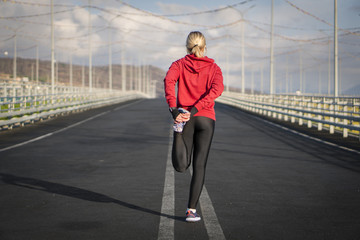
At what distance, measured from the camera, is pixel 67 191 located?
26.0 ft

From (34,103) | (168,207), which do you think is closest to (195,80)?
(168,207)

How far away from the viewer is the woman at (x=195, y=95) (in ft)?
18.5

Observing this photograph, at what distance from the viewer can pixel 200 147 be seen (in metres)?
5.71

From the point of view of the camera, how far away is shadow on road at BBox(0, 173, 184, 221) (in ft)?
22.5

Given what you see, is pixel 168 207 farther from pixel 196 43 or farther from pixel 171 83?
pixel 196 43

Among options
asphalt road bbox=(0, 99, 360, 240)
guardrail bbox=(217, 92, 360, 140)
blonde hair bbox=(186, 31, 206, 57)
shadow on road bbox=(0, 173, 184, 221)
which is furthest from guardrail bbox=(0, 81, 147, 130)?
blonde hair bbox=(186, 31, 206, 57)

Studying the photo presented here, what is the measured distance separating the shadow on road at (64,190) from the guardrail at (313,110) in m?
10.4

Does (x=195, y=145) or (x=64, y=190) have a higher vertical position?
(x=195, y=145)

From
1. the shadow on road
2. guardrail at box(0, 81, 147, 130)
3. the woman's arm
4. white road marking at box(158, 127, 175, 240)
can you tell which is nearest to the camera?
white road marking at box(158, 127, 175, 240)

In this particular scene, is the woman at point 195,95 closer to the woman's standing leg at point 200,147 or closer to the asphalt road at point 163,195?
the woman's standing leg at point 200,147

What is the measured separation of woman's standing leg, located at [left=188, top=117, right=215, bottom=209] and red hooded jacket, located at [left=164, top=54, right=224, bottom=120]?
9 centimetres

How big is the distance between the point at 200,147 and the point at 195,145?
0.25 ft

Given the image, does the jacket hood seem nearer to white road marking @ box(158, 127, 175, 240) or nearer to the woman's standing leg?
the woman's standing leg

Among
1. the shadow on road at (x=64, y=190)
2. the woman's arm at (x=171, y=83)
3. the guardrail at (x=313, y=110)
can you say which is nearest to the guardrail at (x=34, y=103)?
the shadow on road at (x=64, y=190)
